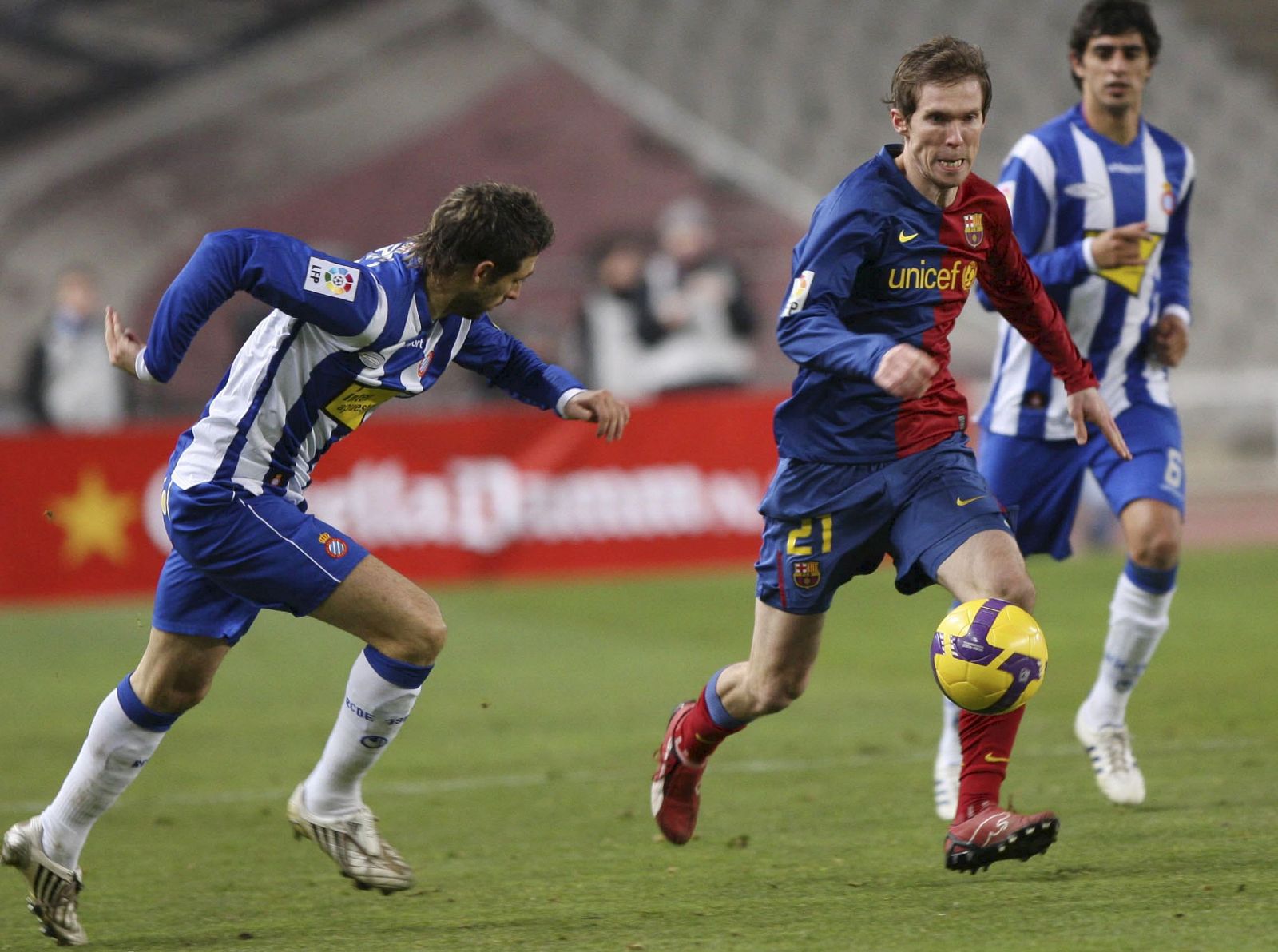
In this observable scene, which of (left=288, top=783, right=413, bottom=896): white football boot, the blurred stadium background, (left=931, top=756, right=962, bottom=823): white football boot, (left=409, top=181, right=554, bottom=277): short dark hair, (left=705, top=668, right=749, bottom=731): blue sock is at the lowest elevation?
(left=288, top=783, right=413, bottom=896): white football boot

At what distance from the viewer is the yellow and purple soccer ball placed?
4.41 m

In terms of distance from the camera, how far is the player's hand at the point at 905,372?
401 cm

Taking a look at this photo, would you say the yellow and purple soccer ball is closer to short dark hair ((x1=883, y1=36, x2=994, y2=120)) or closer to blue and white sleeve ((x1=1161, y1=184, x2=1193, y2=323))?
short dark hair ((x1=883, y1=36, x2=994, y2=120))

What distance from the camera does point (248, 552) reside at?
451 cm

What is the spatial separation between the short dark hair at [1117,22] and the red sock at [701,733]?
7.96ft

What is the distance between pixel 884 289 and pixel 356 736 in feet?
6.01

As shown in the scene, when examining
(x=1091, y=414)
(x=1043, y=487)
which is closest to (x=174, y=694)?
(x=1091, y=414)

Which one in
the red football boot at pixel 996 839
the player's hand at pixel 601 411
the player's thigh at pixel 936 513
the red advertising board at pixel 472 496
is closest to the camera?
the red football boot at pixel 996 839

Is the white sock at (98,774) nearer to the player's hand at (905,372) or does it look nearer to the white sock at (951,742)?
the player's hand at (905,372)

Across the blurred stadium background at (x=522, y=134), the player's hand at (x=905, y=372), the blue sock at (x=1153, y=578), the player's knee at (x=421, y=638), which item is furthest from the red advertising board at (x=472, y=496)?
the player's hand at (x=905, y=372)

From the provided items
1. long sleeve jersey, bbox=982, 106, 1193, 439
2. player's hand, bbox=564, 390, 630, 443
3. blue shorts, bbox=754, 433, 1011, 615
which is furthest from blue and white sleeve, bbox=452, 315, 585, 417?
long sleeve jersey, bbox=982, 106, 1193, 439

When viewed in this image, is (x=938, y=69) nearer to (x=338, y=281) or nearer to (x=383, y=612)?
(x=338, y=281)

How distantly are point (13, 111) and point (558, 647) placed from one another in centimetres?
1276

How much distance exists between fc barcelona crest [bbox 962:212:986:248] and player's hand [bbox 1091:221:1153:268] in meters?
0.73
